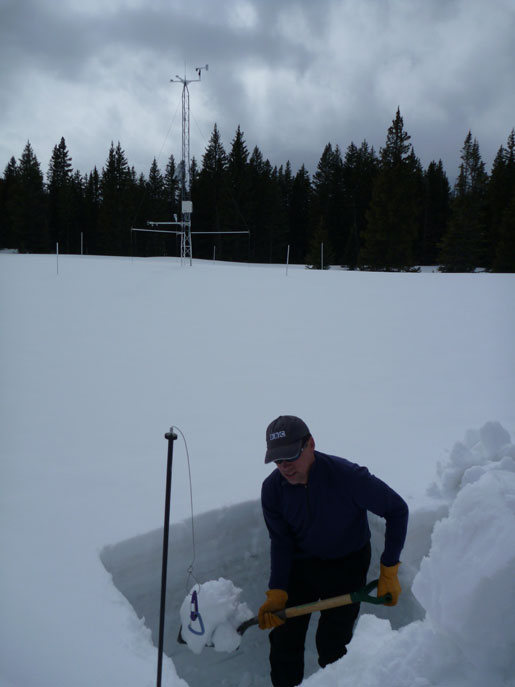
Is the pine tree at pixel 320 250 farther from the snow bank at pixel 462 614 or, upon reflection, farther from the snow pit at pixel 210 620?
the snow bank at pixel 462 614

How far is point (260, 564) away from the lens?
13.1ft

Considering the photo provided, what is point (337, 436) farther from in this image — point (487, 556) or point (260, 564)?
point (487, 556)

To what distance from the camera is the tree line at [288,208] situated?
33.7 meters

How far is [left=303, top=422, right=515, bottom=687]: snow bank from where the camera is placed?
193 cm

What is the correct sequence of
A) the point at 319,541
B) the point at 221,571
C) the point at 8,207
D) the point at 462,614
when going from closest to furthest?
the point at 462,614 < the point at 319,541 < the point at 221,571 < the point at 8,207

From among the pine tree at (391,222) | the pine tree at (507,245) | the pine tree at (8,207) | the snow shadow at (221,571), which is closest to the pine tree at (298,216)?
the pine tree at (391,222)

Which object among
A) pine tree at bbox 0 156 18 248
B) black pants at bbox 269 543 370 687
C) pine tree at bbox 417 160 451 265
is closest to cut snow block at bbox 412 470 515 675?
black pants at bbox 269 543 370 687

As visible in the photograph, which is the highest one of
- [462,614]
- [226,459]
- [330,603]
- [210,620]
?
[462,614]

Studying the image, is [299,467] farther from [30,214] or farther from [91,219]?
[91,219]

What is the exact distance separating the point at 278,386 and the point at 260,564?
9.07ft

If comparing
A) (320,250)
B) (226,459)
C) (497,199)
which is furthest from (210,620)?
(497,199)

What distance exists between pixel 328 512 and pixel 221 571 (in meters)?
1.32

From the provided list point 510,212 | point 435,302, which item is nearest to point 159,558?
point 435,302

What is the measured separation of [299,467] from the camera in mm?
2783
